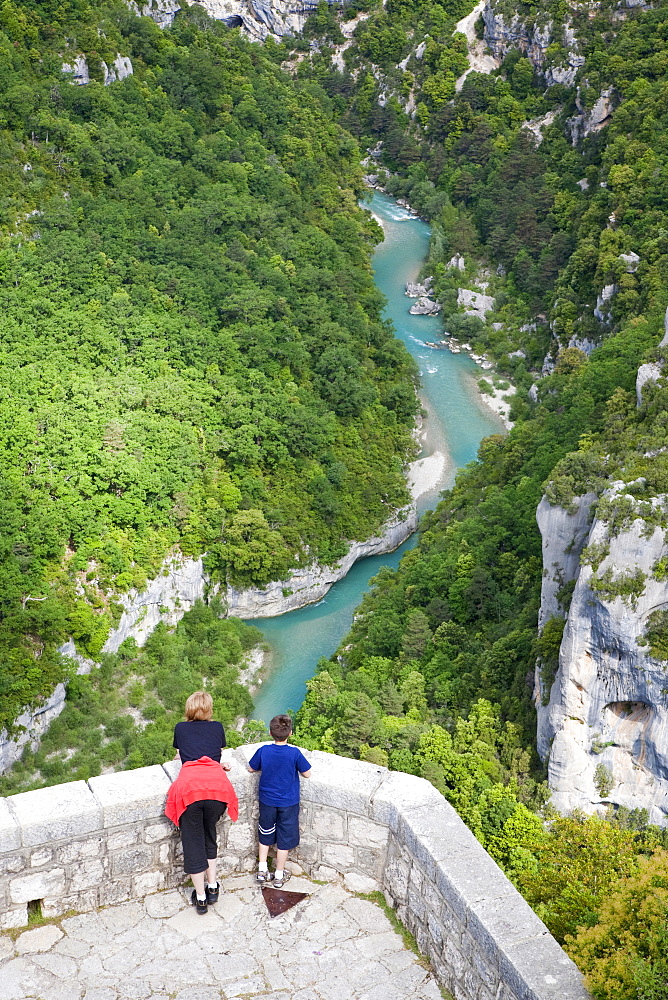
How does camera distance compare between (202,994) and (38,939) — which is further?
(38,939)

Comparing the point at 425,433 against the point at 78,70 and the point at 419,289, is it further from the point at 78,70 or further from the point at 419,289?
the point at 78,70

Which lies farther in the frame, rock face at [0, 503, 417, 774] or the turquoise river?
the turquoise river

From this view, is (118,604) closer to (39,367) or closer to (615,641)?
(39,367)

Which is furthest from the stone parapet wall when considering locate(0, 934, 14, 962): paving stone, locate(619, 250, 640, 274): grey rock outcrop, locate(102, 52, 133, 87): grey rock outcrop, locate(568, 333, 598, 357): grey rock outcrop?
locate(102, 52, 133, 87): grey rock outcrop

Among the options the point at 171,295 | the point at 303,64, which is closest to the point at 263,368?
the point at 171,295

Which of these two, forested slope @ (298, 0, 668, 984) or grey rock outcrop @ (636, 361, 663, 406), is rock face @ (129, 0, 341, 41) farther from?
grey rock outcrop @ (636, 361, 663, 406)

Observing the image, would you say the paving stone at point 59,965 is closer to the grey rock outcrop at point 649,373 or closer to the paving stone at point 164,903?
the paving stone at point 164,903

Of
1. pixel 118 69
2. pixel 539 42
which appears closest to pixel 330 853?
pixel 118 69
